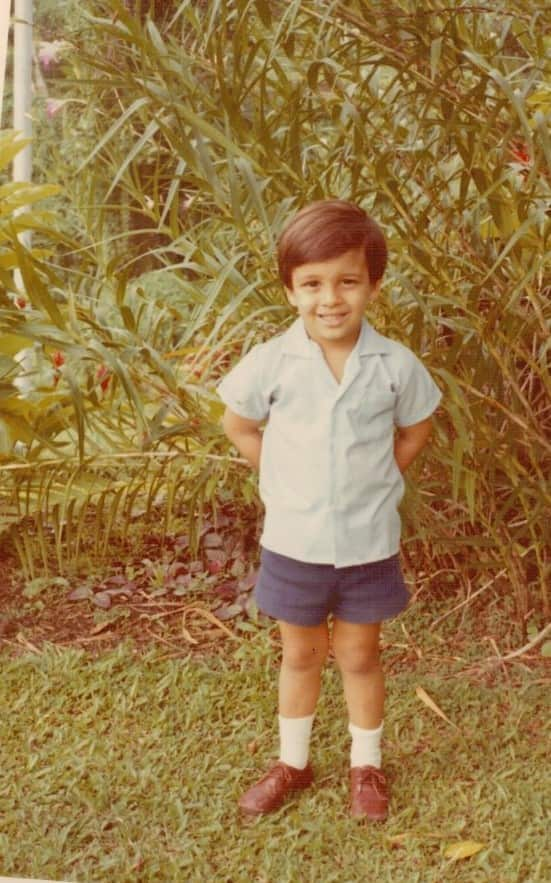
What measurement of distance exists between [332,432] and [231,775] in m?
0.48

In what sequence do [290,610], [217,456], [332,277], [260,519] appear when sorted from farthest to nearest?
[260,519]
[217,456]
[290,610]
[332,277]

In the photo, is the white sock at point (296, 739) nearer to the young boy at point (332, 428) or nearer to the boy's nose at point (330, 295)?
the young boy at point (332, 428)

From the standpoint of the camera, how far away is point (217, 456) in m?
1.54

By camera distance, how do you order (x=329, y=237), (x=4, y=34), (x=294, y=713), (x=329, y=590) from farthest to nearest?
(x=4, y=34)
(x=294, y=713)
(x=329, y=590)
(x=329, y=237)

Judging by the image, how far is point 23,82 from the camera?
60.1 inches

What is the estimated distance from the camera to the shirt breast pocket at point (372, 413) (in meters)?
1.27

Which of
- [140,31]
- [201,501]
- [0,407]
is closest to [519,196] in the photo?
[140,31]

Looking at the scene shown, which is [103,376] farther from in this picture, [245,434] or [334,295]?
[334,295]

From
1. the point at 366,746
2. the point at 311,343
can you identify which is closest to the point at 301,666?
the point at 366,746

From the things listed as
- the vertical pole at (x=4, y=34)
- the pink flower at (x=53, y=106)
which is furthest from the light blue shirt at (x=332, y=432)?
the vertical pole at (x=4, y=34)

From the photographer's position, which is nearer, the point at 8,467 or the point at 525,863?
the point at 525,863

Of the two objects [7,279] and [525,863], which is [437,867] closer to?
[525,863]

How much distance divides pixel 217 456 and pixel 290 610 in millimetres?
280

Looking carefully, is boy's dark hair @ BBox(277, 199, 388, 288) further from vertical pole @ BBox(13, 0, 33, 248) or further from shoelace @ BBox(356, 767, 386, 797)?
shoelace @ BBox(356, 767, 386, 797)
